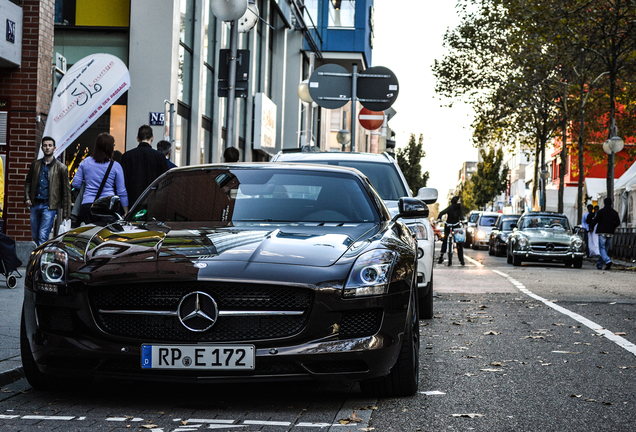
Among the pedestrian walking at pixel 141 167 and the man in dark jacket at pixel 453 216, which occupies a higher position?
the pedestrian walking at pixel 141 167

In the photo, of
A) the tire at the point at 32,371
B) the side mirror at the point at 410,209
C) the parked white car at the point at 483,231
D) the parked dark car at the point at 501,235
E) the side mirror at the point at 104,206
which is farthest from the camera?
the parked white car at the point at 483,231

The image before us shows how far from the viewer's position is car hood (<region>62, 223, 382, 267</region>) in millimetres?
4969

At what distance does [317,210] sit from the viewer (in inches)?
245

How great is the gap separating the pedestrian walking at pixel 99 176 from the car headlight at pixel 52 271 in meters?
4.88

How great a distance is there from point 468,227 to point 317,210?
128 ft

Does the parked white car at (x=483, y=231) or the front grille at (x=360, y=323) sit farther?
the parked white car at (x=483, y=231)

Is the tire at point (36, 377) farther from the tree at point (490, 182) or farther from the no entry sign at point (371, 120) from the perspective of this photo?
the tree at point (490, 182)

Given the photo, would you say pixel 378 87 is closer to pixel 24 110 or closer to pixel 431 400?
pixel 24 110

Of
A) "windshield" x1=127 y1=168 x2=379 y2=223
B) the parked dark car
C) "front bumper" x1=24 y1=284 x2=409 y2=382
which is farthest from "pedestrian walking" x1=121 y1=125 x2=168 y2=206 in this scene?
the parked dark car

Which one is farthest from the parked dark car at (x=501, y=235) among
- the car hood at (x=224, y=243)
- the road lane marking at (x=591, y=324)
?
the car hood at (x=224, y=243)

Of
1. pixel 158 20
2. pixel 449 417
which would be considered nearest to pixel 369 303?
pixel 449 417

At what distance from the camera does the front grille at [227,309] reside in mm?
4758

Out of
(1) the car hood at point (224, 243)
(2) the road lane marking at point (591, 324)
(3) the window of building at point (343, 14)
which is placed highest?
(3) the window of building at point (343, 14)

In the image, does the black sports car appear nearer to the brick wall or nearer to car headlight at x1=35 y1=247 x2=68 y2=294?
car headlight at x1=35 y1=247 x2=68 y2=294
